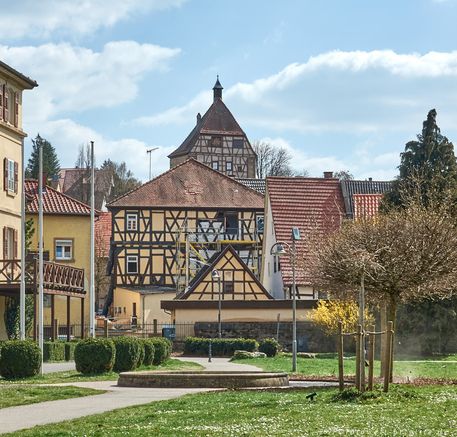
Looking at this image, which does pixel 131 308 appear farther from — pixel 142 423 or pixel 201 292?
pixel 142 423

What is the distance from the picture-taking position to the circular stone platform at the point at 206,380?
2741 centimetres

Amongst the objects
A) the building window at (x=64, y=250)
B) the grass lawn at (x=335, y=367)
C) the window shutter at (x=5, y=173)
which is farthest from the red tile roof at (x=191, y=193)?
the window shutter at (x=5, y=173)

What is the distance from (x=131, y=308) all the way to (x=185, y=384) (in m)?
55.2

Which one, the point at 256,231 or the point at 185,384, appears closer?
the point at 185,384

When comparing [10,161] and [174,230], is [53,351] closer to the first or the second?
[10,161]

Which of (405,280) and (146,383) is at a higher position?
(405,280)

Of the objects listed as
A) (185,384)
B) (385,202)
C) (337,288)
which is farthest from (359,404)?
(385,202)

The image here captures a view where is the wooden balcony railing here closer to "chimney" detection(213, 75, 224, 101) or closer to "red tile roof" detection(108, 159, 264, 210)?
"red tile roof" detection(108, 159, 264, 210)

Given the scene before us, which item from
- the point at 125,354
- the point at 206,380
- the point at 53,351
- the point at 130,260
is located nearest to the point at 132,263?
the point at 130,260

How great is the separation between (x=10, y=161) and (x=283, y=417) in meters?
30.5

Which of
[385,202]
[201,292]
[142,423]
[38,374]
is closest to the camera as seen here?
[142,423]

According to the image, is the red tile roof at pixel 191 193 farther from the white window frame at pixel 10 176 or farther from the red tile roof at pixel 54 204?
the white window frame at pixel 10 176

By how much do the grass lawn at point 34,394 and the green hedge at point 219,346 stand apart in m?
29.1

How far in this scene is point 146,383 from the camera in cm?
2814
